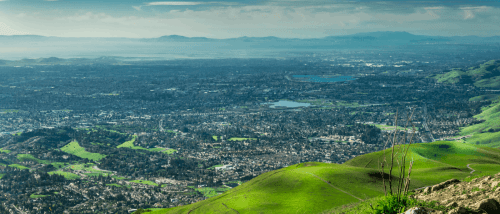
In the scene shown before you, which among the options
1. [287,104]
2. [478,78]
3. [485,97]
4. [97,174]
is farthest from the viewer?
[478,78]

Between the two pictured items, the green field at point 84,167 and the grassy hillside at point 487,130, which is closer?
the green field at point 84,167

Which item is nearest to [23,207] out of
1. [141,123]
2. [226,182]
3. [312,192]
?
[226,182]

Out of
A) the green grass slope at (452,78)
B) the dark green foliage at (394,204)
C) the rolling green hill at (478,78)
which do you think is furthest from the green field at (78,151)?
the green grass slope at (452,78)

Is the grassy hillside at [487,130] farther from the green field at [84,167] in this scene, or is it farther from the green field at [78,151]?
the green field at [78,151]

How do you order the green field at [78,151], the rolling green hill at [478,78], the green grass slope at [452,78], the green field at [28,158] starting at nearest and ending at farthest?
the green field at [28,158] < the green field at [78,151] < the rolling green hill at [478,78] < the green grass slope at [452,78]

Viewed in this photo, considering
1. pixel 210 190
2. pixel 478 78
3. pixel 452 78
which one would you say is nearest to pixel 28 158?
pixel 210 190

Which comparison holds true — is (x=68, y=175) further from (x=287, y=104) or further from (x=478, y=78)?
(x=478, y=78)

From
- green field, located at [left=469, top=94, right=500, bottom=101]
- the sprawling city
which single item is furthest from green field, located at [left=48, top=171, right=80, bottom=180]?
green field, located at [left=469, top=94, right=500, bottom=101]

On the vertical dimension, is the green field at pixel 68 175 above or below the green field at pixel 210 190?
below
